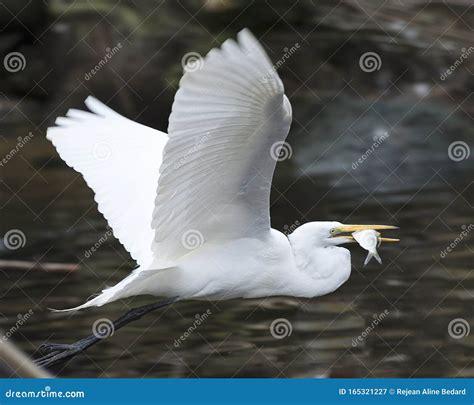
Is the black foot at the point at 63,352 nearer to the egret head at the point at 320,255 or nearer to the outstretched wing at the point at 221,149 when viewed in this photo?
the outstretched wing at the point at 221,149

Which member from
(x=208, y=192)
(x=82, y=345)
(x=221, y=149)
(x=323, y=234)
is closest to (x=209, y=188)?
(x=208, y=192)

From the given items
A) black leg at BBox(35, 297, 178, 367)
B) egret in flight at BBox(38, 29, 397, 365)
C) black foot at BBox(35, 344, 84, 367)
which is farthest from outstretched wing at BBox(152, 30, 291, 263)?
black foot at BBox(35, 344, 84, 367)

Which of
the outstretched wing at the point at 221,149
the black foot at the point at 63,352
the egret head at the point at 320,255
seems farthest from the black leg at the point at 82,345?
the egret head at the point at 320,255

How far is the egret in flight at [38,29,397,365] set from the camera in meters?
2.72

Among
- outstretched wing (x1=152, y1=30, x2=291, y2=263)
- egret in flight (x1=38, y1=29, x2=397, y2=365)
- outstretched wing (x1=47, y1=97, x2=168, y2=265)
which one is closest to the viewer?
outstretched wing (x1=152, y1=30, x2=291, y2=263)

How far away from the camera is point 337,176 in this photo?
22.6 feet

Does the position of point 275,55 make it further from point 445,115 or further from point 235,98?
point 235,98

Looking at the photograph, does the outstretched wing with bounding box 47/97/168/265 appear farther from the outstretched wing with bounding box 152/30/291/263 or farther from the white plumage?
the outstretched wing with bounding box 152/30/291/263

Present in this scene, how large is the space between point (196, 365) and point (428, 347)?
94 centimetres

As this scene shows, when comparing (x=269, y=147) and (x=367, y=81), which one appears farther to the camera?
(x=367, y=81)

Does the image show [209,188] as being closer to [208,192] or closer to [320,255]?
[208,192]

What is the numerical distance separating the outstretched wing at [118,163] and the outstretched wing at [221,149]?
35 centimetres

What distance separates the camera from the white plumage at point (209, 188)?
2.72 meters

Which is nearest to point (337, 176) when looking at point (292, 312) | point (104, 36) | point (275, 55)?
point (275, 55)
